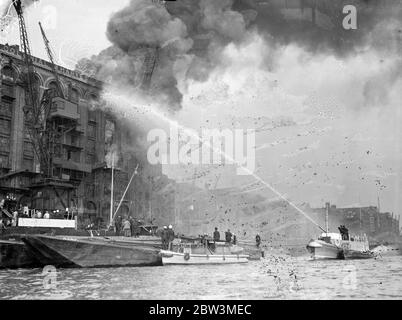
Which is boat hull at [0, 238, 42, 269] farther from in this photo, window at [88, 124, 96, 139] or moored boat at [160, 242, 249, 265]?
window at [88, 124, 96, 139]

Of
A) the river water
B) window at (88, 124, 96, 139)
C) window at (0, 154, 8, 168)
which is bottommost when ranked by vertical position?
the river water

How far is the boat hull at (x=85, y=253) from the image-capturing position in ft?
93.0

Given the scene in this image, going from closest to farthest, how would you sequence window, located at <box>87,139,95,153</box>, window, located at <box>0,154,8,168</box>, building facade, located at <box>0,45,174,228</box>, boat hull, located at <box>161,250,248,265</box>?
boat hull, located at <box>161,250,248,265</box> < window, located at <box>0,154,8,168</box> < building facade, located at <box>0,45,174,228</box> < window, located at <box>87,139,95,153</box>

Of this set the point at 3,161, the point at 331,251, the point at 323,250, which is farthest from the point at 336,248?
the point at 3,161

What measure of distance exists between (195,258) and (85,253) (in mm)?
7719

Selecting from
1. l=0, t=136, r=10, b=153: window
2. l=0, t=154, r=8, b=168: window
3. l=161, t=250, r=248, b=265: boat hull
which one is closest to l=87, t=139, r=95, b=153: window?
l=0, t=136, r=10, b=153: window

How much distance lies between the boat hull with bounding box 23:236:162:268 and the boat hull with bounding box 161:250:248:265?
4.18 feet

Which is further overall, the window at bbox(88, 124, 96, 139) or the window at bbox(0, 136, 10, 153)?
the window at bbox(88, 124, 96, 139)

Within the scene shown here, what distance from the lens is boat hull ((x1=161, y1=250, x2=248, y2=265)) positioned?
105 feet

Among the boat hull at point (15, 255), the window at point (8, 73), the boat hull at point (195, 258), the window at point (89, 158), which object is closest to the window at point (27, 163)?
the window at point (89, 158)

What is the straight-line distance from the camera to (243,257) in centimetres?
3722

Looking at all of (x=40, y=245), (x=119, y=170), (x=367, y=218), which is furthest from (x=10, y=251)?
(x=367, y=218)
